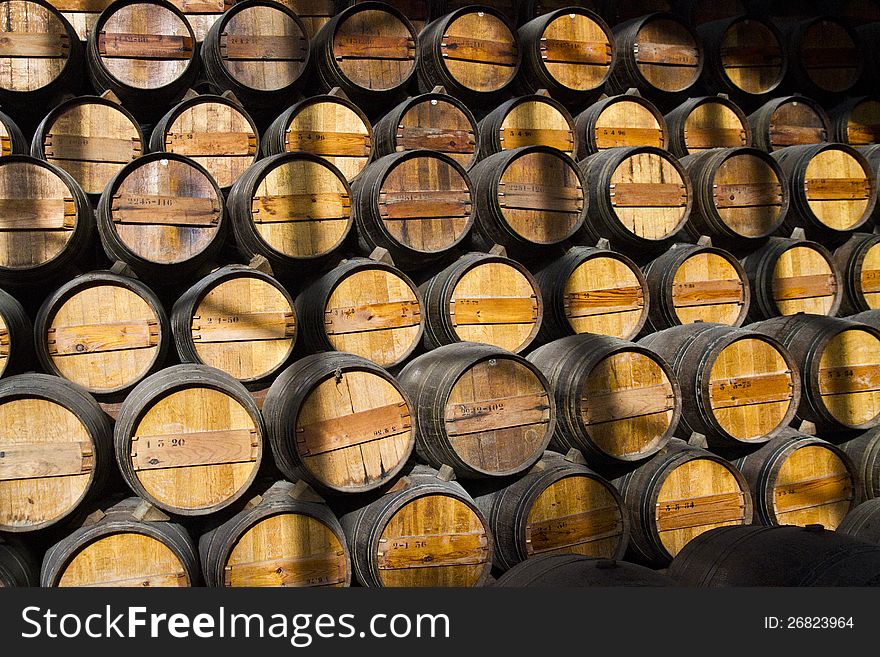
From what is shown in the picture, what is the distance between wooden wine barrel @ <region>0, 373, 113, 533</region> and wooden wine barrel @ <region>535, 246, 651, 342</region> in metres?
2.91

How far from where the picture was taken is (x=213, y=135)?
17.8 ft

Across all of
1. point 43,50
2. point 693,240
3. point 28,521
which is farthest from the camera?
point 693,240

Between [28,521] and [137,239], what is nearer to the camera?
[28,521]

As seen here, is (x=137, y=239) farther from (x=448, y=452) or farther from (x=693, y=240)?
(x=693, y=240)

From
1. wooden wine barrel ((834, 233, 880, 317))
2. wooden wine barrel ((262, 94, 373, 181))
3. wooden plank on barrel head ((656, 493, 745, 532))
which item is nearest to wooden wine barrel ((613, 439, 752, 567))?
wooden plank on barrel head ((656, 493, 745, 532))

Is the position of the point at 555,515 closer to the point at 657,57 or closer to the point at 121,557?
the point at 121,557

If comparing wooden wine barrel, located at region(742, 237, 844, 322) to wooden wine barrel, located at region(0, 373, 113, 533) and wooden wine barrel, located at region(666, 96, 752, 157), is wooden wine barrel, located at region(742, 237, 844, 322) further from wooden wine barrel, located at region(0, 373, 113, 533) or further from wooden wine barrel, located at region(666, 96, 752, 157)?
wooden wine barrel, located at region(0, 373, 113, 533)

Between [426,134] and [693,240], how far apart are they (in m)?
2.15

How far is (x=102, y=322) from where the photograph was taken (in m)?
4.50

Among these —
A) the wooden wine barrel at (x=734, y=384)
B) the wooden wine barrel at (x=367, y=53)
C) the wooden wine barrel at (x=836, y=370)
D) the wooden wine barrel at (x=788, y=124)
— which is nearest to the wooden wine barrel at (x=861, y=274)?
the wooden wine barrel at (x=836, y=370)

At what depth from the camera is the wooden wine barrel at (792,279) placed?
19.9 feet

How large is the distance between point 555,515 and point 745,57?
14.6 feet

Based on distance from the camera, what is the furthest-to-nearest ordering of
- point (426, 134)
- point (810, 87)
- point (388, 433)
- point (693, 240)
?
point (810, 87), point (693, 240), point (426, 134), point (388, 433)

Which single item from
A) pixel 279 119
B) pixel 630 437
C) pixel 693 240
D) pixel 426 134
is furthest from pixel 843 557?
pixel 279 119
